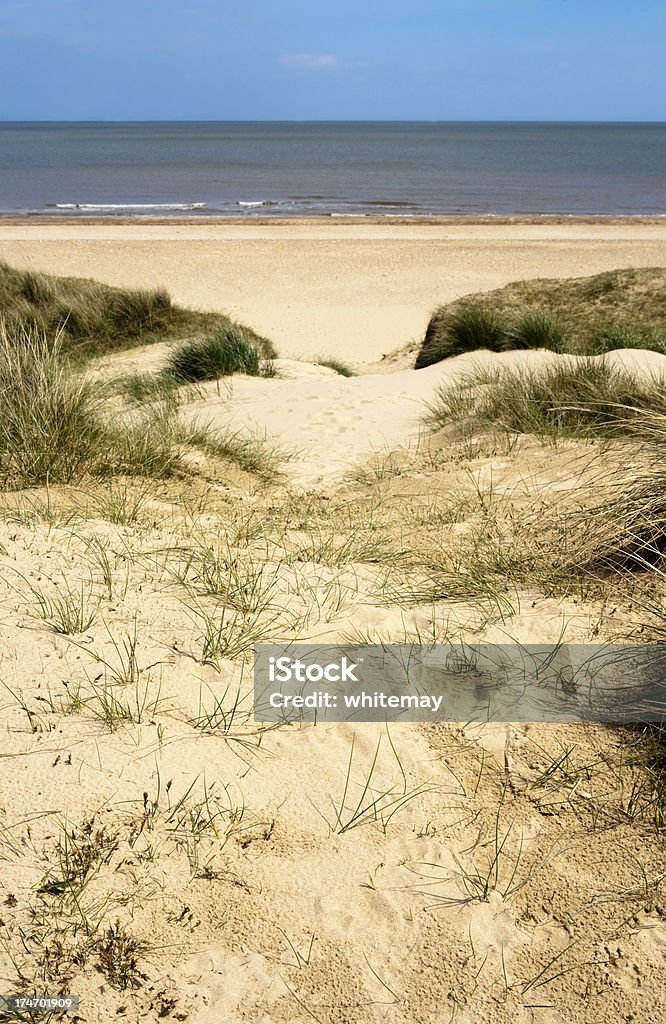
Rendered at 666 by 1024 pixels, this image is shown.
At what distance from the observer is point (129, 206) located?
30516 mm

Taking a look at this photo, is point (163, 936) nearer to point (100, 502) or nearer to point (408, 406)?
point (100, 502)

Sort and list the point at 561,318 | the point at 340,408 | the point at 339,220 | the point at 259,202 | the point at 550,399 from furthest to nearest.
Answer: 1. the point at 259,202
2. the point at 339,220
3. the point at 561,318
4. the point at 340,408
5. the point at 550,399

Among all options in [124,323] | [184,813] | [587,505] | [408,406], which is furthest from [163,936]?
[124,323]

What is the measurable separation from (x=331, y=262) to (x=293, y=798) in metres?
17.2

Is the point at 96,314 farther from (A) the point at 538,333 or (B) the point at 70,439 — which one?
(B) the point at 70,439

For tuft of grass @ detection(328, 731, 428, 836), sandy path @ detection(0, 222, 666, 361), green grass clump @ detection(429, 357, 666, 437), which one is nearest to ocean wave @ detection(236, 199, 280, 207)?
sandy path @ detection(0, 222, 666, 361)

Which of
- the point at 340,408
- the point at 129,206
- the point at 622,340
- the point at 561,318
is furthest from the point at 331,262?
the point at 129,206

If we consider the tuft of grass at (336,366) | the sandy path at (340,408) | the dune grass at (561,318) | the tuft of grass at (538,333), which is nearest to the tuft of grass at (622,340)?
the dune grass at (561,318)

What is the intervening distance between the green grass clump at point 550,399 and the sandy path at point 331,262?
17.4 feet

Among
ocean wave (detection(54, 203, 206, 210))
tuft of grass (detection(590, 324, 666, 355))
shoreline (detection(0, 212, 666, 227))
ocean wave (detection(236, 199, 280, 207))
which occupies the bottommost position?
tuft of grass (detection(590, 324, 666, 355))

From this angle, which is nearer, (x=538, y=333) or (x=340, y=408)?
(x=340, y=408)

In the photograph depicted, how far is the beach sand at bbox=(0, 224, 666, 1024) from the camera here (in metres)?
1.78

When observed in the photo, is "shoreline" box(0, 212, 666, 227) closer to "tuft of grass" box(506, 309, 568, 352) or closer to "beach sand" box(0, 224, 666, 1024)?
"tuft of grass" box(506, 309, 568, 352)

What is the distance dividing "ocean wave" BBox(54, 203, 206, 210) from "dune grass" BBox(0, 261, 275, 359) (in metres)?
21.4
